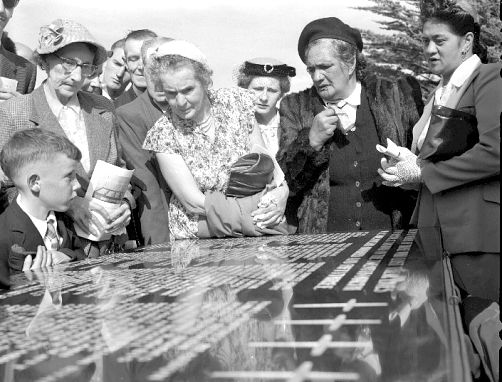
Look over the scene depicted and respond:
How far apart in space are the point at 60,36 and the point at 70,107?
0.35 meters

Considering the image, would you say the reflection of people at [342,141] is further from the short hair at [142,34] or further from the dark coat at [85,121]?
the short hair at [142,34]

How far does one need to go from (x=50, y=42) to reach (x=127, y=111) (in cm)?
68

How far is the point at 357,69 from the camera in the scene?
3604 mm

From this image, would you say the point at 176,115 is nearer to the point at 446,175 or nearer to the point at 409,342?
the point at 446,175

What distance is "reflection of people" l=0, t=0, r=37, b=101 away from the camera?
10.9 feet

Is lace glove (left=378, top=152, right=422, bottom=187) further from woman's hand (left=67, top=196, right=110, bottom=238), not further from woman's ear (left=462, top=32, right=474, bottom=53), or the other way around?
woman's hand (left=67, top=196, right=110, bottom=238)

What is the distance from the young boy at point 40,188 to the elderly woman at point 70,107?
220 millimetres

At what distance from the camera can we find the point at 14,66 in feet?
11.8

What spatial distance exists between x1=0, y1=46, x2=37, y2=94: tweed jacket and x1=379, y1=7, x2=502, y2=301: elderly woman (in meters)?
2.17

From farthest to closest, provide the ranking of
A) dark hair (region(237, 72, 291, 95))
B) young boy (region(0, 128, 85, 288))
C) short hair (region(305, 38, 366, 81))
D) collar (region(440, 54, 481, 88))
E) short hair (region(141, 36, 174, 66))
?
dark hair (region(237, 72, 291, 95)), short hair (region(141, 36, 174, 66)), short hair (region(305, 38, 366, 81)), collar (region(440, 54, 481, 88)), young boy (region(0, 128, 85, 288))

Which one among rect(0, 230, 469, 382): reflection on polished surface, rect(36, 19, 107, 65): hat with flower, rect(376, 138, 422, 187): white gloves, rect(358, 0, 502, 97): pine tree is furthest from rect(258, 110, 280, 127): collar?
rect(358, 0, 502, 97): pine tree

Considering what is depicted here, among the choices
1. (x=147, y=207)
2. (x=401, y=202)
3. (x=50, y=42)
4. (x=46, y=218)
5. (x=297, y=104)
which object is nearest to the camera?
(x=46, y=218)

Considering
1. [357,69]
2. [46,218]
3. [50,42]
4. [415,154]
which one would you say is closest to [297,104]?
[357,69]

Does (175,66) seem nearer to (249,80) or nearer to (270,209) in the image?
(270,209)
